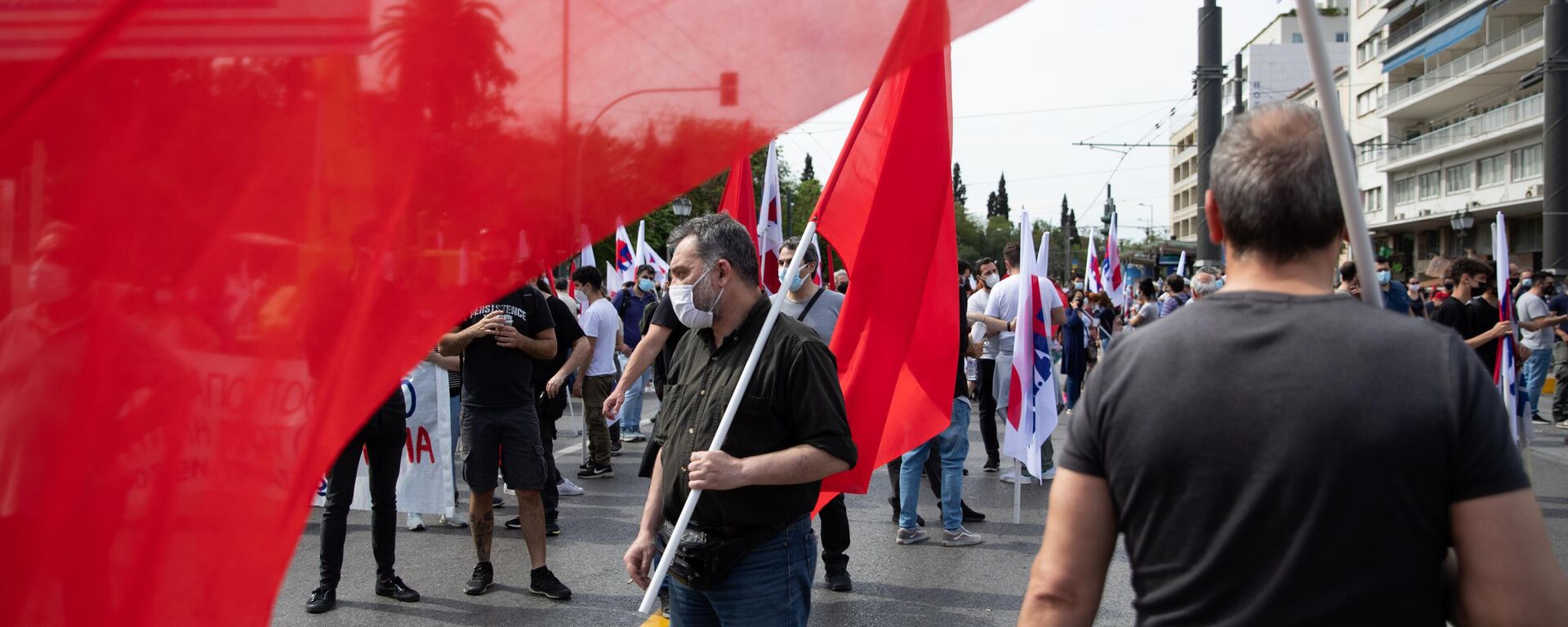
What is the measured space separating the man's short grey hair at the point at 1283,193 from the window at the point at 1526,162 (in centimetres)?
4806

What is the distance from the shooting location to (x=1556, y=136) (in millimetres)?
17484

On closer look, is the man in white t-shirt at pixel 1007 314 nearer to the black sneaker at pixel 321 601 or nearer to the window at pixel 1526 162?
the black sneaker at pixel 321 601

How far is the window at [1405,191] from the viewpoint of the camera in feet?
182

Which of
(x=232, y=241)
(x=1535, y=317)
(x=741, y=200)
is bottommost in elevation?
(x=1535, y=317)

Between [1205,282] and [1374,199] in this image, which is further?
[1374,199]

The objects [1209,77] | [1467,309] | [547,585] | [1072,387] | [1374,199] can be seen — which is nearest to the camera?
[547,585]

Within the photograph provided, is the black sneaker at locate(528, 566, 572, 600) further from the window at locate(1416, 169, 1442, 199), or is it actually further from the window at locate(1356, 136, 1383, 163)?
the window at locate(1356, 136, 1383, 163)

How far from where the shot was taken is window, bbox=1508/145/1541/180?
42250mm

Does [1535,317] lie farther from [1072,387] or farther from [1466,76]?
[1466,76]

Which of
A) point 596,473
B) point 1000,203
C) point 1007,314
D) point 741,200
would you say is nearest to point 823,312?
point 741,200

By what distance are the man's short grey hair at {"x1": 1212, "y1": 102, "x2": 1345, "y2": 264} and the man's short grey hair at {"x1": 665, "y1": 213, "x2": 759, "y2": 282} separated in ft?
6.01

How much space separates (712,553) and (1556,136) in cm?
1886

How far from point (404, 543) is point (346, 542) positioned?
0.38m

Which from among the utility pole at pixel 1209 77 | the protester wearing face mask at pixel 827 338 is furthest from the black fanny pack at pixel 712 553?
the utility pole at pixel 1209 77
